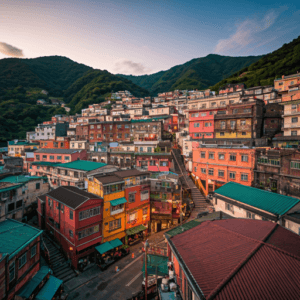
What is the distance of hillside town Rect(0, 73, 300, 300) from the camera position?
1038 cm

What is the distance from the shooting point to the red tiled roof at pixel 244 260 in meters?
8.09

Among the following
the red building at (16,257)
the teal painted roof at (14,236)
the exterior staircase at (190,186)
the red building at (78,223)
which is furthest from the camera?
the exterior staircase at (190,186)

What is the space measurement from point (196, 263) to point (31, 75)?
203 metres

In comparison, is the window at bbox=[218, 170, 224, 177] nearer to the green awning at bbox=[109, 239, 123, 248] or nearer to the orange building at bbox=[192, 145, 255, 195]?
the orange building at bbox=[192, 145, 255, 195]

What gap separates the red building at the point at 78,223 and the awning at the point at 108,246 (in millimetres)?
997

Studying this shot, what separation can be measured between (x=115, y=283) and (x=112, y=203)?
10031mm

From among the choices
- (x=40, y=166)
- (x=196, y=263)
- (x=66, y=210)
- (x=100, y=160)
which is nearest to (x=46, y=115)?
(x=40, y=166)

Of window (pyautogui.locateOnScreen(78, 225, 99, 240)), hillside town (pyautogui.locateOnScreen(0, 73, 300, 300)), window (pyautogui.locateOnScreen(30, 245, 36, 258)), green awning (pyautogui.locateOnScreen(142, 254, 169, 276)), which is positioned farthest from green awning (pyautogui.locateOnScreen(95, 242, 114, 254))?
window (pyautogui.locateOnScreen(30, 245, 36, 258))

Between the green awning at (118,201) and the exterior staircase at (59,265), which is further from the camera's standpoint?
the green awning at (118,201)

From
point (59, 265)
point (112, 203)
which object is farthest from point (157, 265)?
point (59, 265)

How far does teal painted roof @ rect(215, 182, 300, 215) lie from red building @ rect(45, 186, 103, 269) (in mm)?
18410

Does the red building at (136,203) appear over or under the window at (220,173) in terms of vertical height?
under

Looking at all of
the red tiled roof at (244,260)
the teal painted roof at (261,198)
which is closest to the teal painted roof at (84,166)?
the teal painted roof at (261,198)

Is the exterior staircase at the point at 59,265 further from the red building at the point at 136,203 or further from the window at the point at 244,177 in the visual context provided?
the window at the point at 244,177
